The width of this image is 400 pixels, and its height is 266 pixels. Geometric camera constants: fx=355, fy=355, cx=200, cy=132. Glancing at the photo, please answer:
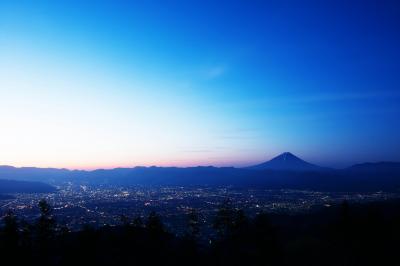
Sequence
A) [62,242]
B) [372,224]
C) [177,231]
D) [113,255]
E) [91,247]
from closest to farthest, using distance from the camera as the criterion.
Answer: [91,247], [113,255], [372,224], [62,242], [177,231]

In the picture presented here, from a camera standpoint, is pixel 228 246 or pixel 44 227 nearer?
pixel 44 227

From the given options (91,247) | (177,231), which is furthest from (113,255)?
(177,231)

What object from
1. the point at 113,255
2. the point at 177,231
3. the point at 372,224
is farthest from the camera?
the point at 177,231

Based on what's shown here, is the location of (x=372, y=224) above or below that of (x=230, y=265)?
above

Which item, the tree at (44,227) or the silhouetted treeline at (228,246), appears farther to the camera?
the tree at (44,227)

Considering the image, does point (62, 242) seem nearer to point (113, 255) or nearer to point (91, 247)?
point (113, 255)

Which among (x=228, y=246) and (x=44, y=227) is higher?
(x=44, y=227)

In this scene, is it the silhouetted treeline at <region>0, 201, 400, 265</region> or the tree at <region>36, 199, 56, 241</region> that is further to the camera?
the tree at <region>36, 199, 56, 241</region>

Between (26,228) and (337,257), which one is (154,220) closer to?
(26,228)

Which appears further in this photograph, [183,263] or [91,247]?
[183,263]

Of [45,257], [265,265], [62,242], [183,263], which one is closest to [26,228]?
[62,242]
